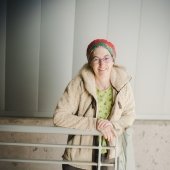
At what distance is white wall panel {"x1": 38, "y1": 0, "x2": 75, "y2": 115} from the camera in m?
1.92

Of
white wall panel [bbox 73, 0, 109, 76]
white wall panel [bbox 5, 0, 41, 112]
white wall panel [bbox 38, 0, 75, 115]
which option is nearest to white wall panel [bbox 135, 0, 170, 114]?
white wall panel [bbox 73, 0, 109, 76]

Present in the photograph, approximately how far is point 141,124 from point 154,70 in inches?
17.8

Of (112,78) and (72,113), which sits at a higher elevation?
(112,78)

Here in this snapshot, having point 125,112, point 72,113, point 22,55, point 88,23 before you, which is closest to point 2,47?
point 22,55

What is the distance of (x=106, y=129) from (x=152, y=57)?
1030mm

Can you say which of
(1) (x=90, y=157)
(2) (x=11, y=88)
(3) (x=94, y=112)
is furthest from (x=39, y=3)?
(1) (x=90, y=157)

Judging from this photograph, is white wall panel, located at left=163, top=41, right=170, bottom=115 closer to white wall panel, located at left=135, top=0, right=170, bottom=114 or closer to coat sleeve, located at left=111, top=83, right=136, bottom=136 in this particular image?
white wall panel, located at left=135, top=0, right=170, bottom=114

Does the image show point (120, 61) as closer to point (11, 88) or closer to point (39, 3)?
point (39, 3)

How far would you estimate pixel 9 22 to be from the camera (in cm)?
190

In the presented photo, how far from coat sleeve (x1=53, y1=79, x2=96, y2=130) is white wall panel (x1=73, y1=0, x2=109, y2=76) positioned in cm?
64

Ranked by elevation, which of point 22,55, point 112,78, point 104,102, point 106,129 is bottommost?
point 106,129

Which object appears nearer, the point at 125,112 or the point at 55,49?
the point at 125,112

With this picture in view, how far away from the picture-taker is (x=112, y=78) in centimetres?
141

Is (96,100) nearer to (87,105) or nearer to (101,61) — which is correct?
(87,105)
